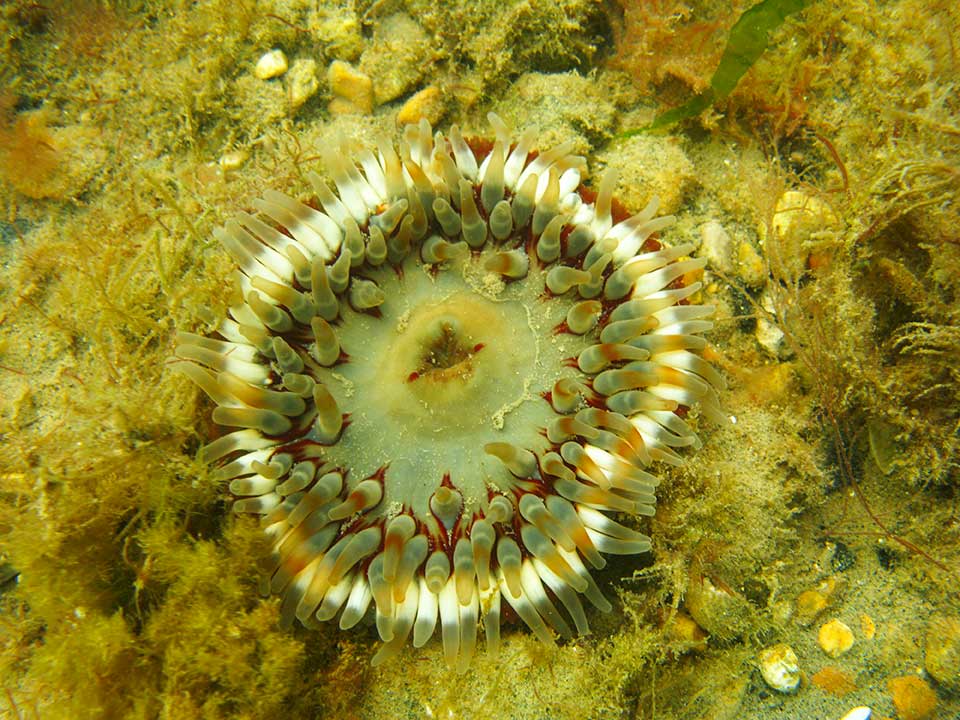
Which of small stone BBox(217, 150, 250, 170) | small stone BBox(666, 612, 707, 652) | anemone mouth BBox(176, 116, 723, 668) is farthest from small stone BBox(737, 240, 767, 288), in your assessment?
small stone BBox(217, 150, 250, 170)

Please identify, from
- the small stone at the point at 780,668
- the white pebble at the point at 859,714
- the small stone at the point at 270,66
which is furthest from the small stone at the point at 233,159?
the white pebble at the point at 859,714

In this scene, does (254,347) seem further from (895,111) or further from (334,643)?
(895,111)

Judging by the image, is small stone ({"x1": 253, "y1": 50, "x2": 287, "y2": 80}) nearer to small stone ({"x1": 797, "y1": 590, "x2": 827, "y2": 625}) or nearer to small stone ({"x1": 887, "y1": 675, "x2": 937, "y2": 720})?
small stone ({"x1": 797, "y1": 590, "x2": 827, "y2": 625})

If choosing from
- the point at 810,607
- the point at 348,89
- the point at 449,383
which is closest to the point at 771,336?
the point at 810,607

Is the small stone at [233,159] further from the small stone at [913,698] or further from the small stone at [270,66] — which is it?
the small stone at [913,698]

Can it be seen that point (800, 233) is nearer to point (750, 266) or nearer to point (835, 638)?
point (750, 266)

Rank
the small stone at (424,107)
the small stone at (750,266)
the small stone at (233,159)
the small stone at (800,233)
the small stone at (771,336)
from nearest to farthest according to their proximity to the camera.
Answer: the small stone at (800,233) → the small stone at (771,336) → the small stone at (750,266) → the small stone at (233,159) → the small stone at (424,107)
